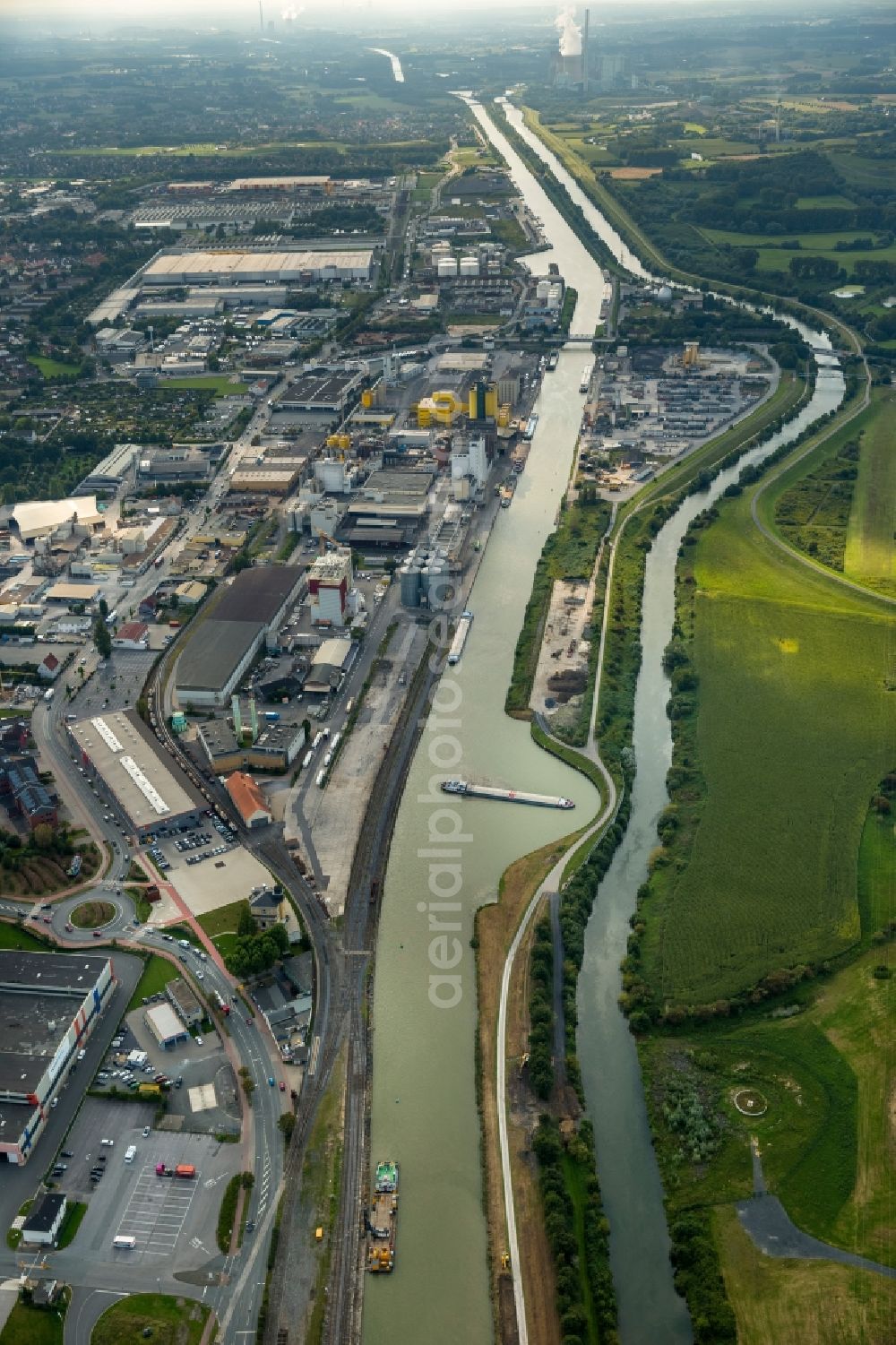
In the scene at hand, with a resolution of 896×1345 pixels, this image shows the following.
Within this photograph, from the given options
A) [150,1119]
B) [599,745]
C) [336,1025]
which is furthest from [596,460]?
[150,1119]

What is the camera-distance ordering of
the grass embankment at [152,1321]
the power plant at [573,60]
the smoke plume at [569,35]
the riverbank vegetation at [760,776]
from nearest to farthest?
the grass embankment at [152,1321] → the riverbank vegetation at [760,776] → the smoke plume at [569,35] → the power plant at [573,60]

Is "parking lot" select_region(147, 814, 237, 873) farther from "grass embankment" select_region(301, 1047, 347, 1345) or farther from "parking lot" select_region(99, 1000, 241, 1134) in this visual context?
"grass embankment" select_region(301, 1047, 347, 1345)

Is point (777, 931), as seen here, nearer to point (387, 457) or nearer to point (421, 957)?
point (421, 957)

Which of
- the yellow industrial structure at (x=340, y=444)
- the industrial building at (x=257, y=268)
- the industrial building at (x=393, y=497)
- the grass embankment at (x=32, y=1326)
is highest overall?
the industrial building at (x=257, y=268)

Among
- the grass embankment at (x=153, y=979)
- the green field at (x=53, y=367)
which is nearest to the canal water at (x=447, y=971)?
the grass embankment at (x=153, y=979)

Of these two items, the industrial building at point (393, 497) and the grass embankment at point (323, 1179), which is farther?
the industrial building at point (393, 497)

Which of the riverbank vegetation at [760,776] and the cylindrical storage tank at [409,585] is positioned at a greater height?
the cylindrical storage tank at [409,585]

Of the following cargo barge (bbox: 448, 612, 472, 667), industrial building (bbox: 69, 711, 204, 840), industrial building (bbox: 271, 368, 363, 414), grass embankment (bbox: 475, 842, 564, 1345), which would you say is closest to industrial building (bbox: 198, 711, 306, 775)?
industrial building (bbox: 69, 711, 204, 840)

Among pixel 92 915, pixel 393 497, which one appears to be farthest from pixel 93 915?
pixel 393 497

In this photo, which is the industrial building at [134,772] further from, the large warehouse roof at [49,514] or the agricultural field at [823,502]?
the agricultural field at [823,502]
